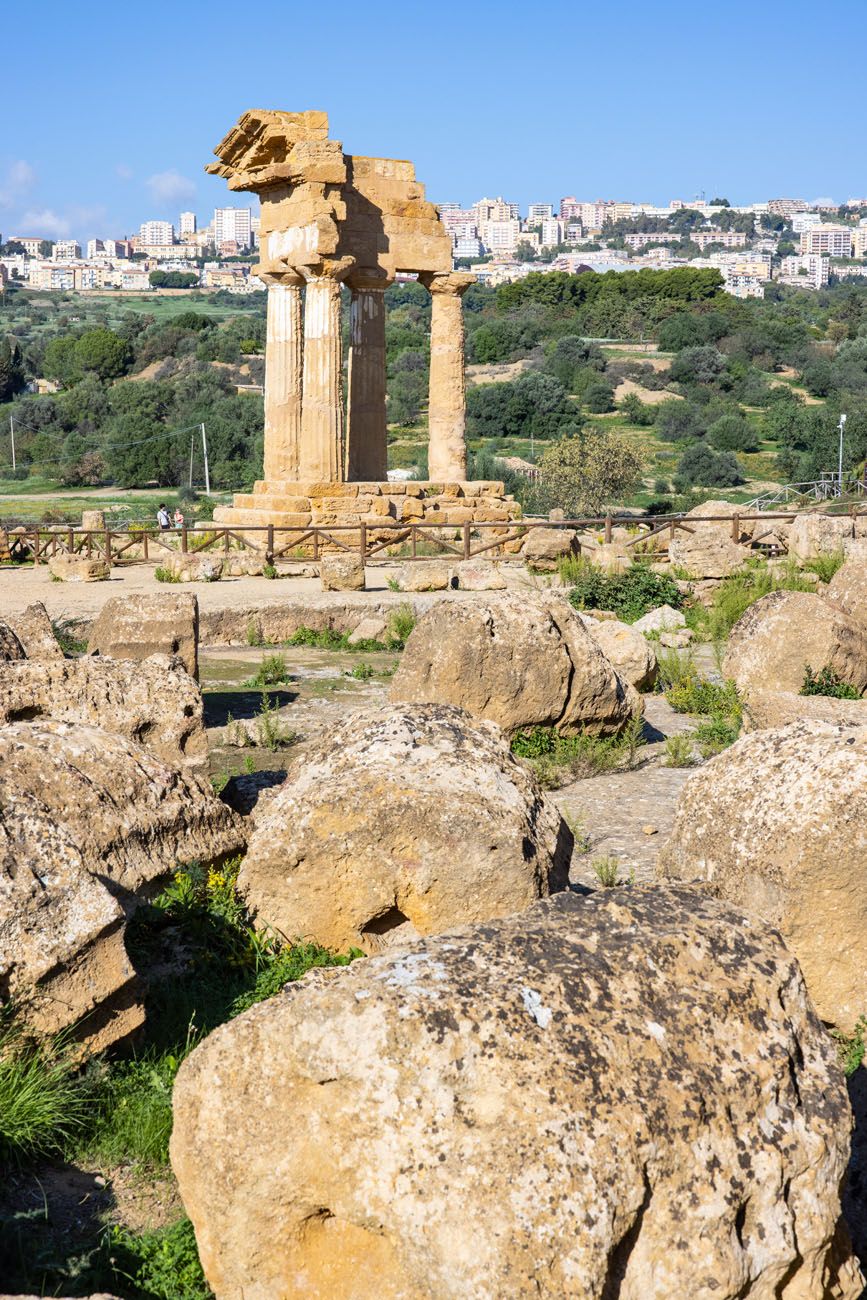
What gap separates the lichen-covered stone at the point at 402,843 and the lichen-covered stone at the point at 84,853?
0.35 m

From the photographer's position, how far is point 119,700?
7531 mm

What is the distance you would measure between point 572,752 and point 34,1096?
538 centimetres

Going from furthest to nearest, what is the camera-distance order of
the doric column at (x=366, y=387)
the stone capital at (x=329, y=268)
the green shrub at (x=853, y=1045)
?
the doric column at (x=366, y=387) < the stone capital at (x=329, y=268) < the green shrub at (x=853, y=1045)

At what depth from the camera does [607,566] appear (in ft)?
62.1

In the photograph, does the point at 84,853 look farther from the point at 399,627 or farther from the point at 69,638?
the point at 399,627

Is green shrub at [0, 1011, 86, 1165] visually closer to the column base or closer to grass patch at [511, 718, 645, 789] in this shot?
grass patch at [511, 718, 645, 789]

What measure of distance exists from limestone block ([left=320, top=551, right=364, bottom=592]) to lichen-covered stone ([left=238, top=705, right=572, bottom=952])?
12665 millimetres

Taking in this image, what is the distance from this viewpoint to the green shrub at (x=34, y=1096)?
4.04 m

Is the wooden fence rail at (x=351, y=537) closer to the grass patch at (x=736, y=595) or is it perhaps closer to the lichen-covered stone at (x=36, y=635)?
the grass patch at (x=736, y=595)

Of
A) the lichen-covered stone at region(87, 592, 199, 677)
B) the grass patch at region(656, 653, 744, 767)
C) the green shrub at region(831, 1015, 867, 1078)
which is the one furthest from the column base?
the green shrub at region(831, 1015, 867, 1078)

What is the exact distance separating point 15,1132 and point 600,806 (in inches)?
190

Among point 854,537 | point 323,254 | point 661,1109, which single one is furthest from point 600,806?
point 323,254

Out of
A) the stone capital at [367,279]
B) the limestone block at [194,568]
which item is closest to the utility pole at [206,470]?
the stone capital at [367,279]

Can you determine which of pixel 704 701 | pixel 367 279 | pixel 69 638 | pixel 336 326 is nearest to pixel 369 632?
pixel 69 638
